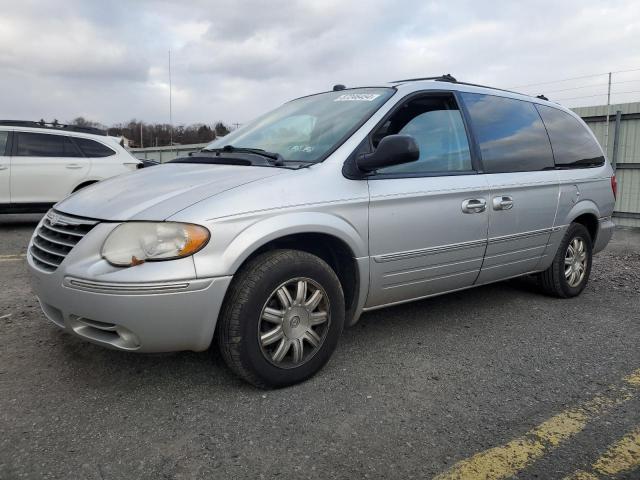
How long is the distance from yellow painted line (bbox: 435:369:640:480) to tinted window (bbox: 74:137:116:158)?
852 cm

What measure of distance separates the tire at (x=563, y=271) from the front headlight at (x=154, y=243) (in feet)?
10.9

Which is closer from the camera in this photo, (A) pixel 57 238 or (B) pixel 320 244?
(A) pixel 57 238

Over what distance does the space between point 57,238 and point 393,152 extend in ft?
5.96

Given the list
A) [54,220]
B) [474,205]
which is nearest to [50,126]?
[54,220]

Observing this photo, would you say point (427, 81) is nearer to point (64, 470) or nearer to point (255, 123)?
point (255, 123)

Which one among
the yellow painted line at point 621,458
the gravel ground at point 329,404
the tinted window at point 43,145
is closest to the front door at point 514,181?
the gravel ground at point 329,404

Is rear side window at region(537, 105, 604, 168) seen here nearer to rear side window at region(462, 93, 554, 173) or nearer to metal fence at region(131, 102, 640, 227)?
rear side window at region(462, 93, 554, 173)

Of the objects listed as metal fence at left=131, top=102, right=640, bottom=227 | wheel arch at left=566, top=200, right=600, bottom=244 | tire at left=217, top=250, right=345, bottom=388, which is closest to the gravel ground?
tire at left=217, top=250, right=345, bottom=388

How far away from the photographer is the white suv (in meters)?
8.32

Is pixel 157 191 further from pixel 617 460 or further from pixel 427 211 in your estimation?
pixel 617 460

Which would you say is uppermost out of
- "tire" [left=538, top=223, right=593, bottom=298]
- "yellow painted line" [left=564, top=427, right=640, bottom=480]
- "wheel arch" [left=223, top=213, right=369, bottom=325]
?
"wheel arch" [left=223, top=213, right=369, bottom=325]

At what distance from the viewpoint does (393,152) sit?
2854mm

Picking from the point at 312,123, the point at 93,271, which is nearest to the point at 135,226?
the point at 93,271

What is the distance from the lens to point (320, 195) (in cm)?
282
